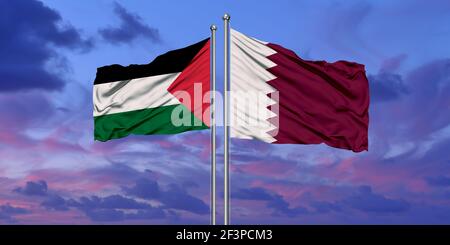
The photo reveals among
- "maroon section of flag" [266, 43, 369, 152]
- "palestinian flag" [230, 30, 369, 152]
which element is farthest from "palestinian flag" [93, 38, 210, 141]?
"maroon section of flag" [266, 43, 369, 152]

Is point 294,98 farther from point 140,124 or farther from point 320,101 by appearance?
point 140,124

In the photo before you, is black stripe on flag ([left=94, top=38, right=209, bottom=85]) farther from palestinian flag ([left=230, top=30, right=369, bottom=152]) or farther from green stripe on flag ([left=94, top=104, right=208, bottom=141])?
palestinian flag ([left=230, top=30, right=369, bottom=152])

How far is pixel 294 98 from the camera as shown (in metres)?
24.8

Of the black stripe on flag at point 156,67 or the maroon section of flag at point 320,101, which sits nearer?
the maroon section of flag at point 320,101

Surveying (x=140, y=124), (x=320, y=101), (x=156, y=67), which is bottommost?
(x=140, y=124)

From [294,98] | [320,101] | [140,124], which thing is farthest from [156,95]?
[320,101]

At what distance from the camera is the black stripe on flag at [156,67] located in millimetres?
25125

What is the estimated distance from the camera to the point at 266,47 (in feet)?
81.3

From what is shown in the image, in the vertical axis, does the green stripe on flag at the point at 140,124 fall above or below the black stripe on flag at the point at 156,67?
below

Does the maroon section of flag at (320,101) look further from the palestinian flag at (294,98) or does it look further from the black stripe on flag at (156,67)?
the black stripe on flag at (156,67)

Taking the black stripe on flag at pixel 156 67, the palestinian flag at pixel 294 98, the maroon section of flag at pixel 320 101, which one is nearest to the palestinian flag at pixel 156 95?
the black stripe on flag at pixel 156 67

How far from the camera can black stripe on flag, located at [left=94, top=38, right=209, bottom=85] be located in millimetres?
25125

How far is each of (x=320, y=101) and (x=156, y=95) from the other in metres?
5.19
